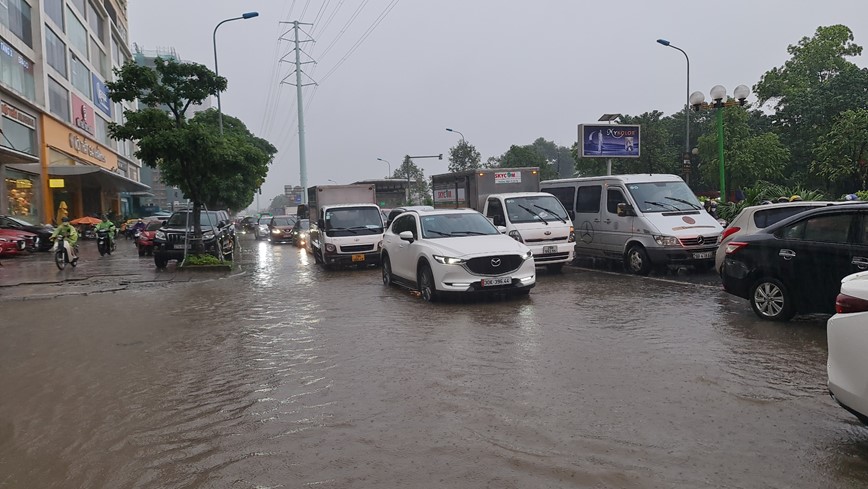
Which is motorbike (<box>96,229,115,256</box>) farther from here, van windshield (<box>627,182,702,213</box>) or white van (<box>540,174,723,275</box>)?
van windshield (<box>627,182,702,213</box>)

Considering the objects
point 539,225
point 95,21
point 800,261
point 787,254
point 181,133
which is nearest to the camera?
point 800,261

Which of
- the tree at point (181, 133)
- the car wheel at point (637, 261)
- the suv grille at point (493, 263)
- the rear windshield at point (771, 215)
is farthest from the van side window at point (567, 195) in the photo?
the tree at point (181, 133)

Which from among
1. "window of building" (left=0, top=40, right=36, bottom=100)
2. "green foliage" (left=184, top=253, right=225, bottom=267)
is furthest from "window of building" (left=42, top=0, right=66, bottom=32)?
"green foliage" (left=184, top=253, right=225, bottom=267)

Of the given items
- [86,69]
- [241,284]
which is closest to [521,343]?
[241,284]

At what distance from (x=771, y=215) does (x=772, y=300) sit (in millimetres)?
3208

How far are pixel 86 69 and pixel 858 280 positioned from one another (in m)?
50.3

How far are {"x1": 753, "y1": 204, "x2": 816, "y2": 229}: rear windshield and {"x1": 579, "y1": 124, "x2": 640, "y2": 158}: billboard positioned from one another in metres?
17.7

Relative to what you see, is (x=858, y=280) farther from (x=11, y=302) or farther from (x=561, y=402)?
(x=11, y=302)

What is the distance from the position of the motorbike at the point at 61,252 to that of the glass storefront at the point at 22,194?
15262 millimetres

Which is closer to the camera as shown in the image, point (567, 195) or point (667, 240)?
point (667, 240)

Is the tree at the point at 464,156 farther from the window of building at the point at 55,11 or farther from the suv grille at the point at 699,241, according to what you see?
the suv grille at the point at 699,241

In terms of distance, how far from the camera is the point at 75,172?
33.9 metres

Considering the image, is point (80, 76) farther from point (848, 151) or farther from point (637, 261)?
point (848, 151)

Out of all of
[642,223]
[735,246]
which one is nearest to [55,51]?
[642,223]
